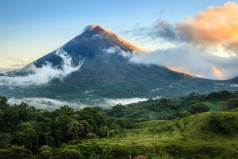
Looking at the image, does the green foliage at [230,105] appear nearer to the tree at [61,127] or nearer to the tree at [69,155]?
the tree at [61,127]

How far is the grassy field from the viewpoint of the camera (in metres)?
26.8

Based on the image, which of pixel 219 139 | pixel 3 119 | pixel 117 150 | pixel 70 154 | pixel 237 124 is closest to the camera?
pixel 70 154

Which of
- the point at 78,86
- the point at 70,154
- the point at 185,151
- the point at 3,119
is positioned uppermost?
the point at 78,86

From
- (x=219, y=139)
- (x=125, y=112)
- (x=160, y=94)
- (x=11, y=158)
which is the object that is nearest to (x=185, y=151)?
(x=219, y=139)

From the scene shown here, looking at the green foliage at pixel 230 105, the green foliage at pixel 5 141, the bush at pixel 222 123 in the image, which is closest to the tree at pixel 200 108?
the green foliage at pixel 230 105

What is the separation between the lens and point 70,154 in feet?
73.2

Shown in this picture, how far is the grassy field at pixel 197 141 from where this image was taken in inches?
1053

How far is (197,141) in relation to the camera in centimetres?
3023

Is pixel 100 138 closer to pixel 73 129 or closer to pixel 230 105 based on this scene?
pixel 73 129

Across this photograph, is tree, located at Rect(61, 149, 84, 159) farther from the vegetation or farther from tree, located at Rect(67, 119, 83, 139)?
tree, located at Rect(67, 119, 83, 139)

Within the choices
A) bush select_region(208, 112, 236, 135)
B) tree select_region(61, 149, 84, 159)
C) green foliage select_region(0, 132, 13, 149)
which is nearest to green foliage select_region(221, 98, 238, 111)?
bush select_region(208, 112, 236, 135)

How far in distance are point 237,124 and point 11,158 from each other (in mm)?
34564

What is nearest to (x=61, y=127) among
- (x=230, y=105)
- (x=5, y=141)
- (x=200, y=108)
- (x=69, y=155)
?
(x=5, y=141)

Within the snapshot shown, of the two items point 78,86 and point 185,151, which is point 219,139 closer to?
point 185,151
